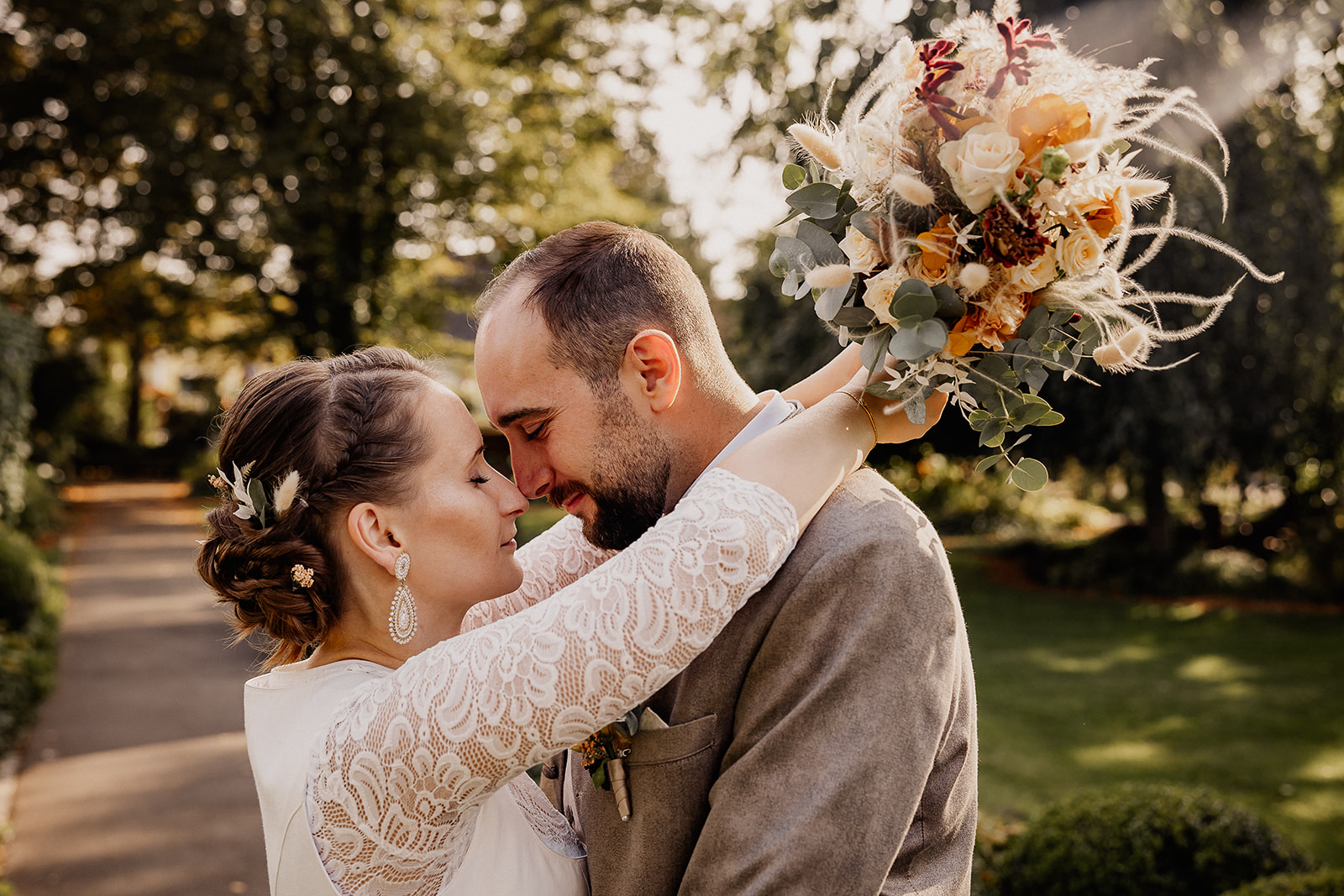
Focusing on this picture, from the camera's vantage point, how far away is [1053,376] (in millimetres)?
9625

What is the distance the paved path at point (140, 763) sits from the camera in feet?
18.1

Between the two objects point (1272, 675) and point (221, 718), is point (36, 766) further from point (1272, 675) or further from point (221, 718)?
point (1272, 675)

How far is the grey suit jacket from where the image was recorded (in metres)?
1.52

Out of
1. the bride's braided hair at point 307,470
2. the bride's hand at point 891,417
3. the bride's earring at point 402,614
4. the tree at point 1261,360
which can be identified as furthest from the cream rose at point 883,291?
the tree at point 1261,360

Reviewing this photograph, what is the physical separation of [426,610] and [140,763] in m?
6.38

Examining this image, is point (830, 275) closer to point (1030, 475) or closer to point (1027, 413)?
point (1027, 413)

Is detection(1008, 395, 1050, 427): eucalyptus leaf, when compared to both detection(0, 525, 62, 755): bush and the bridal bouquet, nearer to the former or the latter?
the bridal bouquet

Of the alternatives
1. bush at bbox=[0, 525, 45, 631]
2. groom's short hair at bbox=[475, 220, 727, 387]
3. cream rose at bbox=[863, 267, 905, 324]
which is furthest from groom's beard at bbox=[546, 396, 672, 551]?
bush at bbox=[0, 525, 45, 631]

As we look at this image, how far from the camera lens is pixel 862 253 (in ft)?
5.65

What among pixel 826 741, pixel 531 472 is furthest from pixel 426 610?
pixel 826 741

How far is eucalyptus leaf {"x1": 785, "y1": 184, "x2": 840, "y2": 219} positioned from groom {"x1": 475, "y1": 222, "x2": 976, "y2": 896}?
445 mm

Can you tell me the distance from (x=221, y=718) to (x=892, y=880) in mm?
8023

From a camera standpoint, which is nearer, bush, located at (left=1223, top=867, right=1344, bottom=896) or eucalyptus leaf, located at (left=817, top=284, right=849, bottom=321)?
eucalyptus leaf, located at (left=817, top=284, right=849, bottom=321)

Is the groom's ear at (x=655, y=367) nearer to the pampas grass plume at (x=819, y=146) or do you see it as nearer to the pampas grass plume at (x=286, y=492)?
the pampas grass plume at (x=819, y=146)
